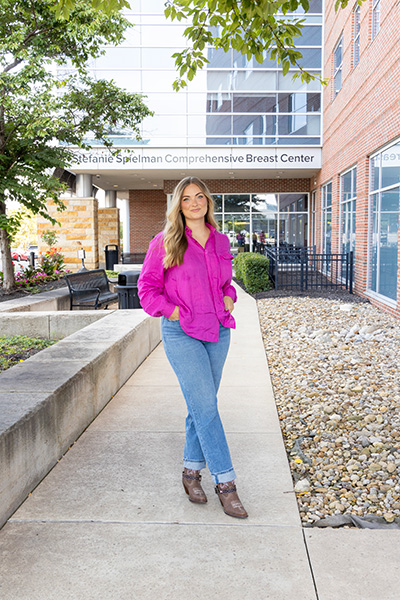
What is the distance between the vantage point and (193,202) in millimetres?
3230

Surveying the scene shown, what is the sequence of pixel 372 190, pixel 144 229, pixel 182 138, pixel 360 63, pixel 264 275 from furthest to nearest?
1. pixel 144 229
2. pixel 182 138
3. pixel 264 275
4. pixel 360 63
5. pixel 372 190

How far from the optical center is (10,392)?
3775 mm

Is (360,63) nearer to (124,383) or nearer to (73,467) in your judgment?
(124,383)

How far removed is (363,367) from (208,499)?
11.4 feet

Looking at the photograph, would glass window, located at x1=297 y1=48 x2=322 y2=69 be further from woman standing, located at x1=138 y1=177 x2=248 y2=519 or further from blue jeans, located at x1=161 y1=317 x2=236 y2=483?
blue jeans, located at x1=161 y1=317 x2=236 y2=483

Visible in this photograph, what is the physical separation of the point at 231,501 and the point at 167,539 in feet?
1.43

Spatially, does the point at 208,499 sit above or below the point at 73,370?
below

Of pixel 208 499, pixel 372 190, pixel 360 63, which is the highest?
pixel 360 63

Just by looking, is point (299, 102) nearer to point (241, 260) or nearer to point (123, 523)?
point (241, 260)

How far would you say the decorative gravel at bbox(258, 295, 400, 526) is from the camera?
3.45 m

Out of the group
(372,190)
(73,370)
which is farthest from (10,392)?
(372,190)

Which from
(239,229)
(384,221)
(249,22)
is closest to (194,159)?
(239,229)

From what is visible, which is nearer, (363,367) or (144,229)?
(363,367)

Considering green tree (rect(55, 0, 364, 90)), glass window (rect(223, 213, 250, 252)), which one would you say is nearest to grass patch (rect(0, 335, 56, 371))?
green tree (rect(55, 0, 364, 90))
